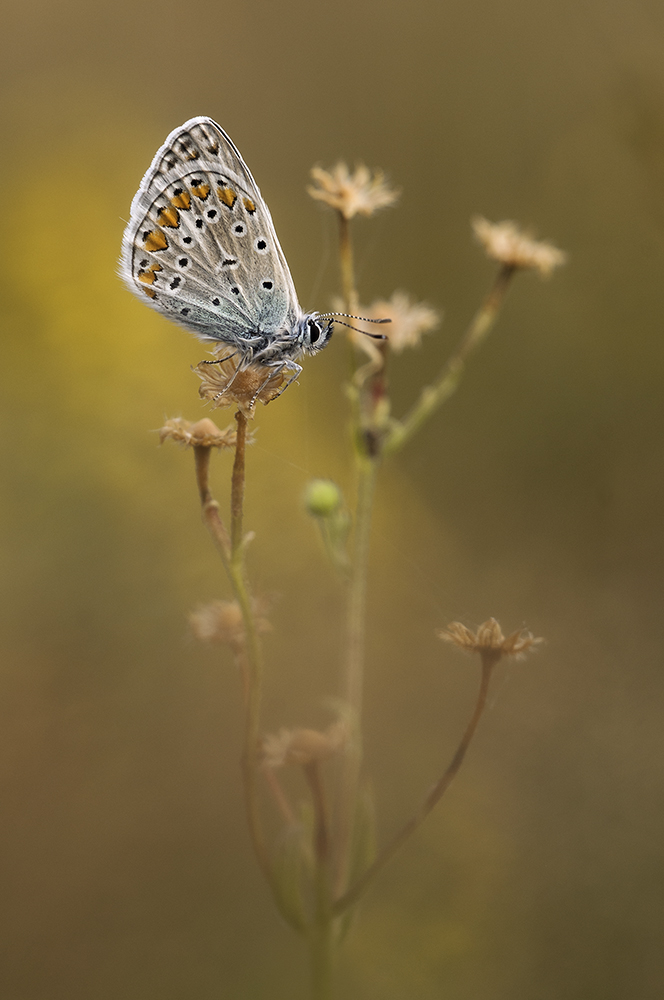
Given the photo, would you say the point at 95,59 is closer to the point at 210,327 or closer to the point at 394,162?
the point at 394,162

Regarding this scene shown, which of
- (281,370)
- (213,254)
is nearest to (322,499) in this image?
(281,370)

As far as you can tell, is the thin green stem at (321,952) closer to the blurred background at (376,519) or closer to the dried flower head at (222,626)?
the blurred background at (376,519)

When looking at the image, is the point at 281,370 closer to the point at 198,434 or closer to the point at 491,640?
the point at 198,434

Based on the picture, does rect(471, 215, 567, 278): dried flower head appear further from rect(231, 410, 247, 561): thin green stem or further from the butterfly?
rect(231, 410, 247, 561): thin green stem

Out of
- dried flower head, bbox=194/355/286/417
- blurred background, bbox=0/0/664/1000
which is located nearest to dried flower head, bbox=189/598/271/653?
blurred background, bbox=0/0/664/1000

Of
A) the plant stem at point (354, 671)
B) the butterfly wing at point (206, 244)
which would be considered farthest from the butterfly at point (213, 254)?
the plant stem at point (354, 671)

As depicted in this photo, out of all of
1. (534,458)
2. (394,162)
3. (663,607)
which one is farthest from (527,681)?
(394,162)
